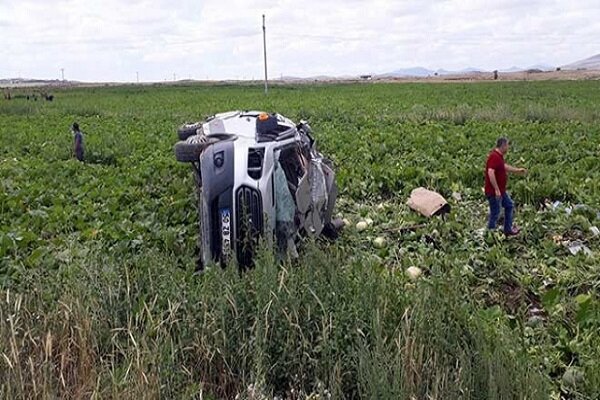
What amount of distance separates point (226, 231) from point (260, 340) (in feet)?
5.39

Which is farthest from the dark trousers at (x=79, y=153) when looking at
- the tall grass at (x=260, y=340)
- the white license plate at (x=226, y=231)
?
the tall grass at (x=260, y=340)

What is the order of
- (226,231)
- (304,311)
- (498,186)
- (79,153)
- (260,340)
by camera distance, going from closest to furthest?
(260,340) < (304,311) < (226,231) < (498,186) < (79,153)

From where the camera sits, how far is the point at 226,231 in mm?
4953

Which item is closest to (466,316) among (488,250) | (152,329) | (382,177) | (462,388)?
(462,388)

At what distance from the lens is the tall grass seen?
10.4 ft

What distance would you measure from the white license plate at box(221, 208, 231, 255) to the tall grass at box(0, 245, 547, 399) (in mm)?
808

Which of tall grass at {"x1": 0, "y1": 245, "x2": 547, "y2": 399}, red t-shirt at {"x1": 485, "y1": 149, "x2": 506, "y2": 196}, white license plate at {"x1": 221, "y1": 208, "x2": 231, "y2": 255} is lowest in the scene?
tall grass at {"x1": 0, "y1": 245, "x2": 547, "y2": 399}

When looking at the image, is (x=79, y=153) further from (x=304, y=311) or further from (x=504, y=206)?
(x=304, y=311)

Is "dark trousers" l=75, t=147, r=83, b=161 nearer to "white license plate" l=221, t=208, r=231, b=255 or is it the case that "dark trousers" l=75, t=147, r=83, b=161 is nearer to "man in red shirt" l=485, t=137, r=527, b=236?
"white license plate" l=221, t=208, r=231, b=255

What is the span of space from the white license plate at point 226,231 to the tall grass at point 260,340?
81 cm

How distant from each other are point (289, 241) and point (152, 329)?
1.80 meters

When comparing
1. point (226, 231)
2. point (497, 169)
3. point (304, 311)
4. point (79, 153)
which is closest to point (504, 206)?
point (497, 169)

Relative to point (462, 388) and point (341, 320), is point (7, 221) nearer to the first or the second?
point (341, 320)

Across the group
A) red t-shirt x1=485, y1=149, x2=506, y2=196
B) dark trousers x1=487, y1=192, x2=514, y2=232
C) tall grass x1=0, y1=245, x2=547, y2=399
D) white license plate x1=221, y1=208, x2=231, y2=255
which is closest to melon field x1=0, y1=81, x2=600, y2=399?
tall grass x1=0, y1=245, x2=547, y2=399
